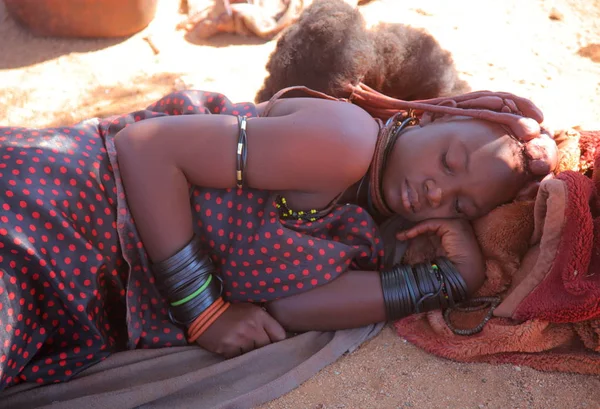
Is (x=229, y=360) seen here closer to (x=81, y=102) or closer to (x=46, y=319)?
(x=46, y=319)

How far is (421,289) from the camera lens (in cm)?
184

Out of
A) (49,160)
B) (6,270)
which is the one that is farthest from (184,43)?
(6,270)

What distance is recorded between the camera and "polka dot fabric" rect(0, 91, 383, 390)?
153cm

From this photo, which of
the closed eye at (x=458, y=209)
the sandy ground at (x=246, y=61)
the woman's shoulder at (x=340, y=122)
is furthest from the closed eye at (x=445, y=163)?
the sandy ground at (x=246, y=61)

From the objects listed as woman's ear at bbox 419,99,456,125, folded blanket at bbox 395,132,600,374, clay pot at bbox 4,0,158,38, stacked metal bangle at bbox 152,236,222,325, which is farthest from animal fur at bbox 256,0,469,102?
clay pot at bbox 4,0,158,38

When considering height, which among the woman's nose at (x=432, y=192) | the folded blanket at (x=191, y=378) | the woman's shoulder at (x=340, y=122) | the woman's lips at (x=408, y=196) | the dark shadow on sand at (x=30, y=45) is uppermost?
the woman's shoulder at (x=340, y=122)

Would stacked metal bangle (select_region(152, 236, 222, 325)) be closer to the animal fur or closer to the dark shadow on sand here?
the animal fur

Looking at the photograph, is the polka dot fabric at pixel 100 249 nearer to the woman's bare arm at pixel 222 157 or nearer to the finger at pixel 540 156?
the woman's bare arm at pixel 222 157

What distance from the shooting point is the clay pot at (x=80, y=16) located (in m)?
3.72

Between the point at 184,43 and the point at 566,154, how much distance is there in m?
2.81

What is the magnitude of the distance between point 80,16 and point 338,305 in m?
3.02

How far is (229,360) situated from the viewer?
5.73 feet

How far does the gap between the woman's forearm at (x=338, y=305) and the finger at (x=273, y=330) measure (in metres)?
0.04

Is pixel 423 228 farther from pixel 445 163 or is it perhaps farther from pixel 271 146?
pixel 271 146
